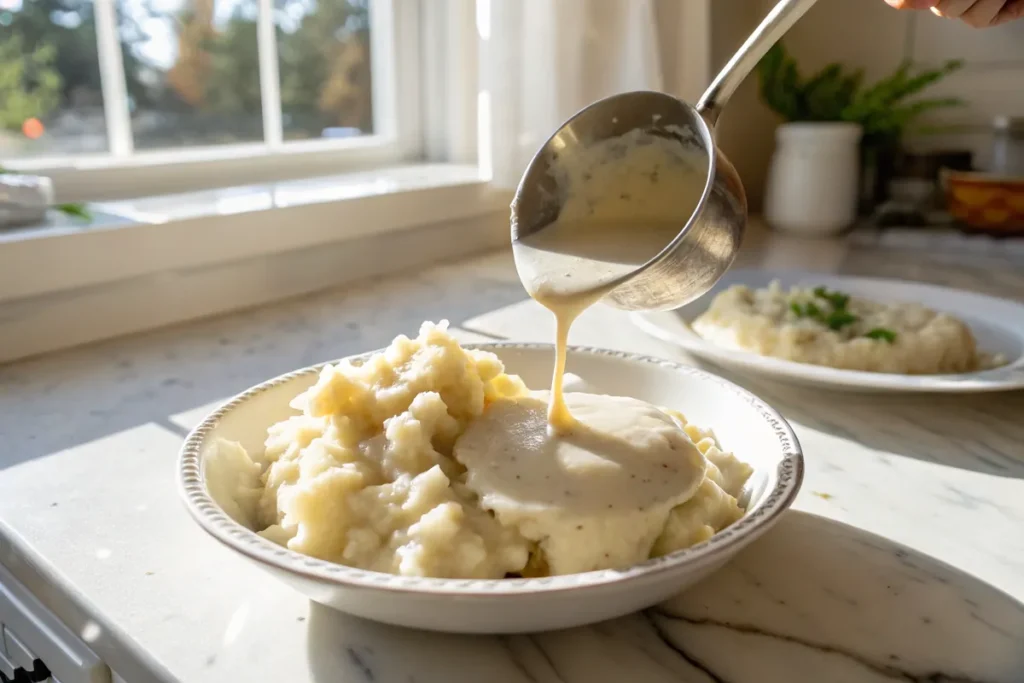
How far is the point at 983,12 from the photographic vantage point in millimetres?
965

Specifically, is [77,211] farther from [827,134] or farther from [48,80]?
[827,134]

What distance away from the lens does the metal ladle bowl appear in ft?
2.34

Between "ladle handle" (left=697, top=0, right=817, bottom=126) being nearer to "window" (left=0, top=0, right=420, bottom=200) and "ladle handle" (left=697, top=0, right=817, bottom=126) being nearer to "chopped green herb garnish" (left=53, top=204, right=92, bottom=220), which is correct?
"chopped green herb garnish" (left=53, top=204, right=92, bottom=220)

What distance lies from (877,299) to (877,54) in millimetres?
1444

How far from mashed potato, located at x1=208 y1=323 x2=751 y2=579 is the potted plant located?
5.15 feet

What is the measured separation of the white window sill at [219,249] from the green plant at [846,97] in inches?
33.3

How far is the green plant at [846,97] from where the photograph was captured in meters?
2.13

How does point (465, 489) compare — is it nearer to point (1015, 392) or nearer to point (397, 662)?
point (397, 662)

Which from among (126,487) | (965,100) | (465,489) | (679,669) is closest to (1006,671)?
(679,669)

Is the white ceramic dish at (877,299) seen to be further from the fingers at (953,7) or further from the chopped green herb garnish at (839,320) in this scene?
the fingers at (953,7)

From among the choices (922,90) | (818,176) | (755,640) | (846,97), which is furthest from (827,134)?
(755,640)

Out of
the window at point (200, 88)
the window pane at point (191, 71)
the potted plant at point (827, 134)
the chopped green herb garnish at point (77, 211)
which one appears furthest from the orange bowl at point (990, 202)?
the chopped green herb garnish at point (77, 211)

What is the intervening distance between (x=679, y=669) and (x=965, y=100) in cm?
226

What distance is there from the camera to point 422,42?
2.07 meters
